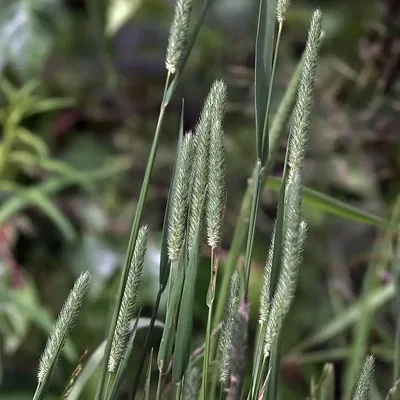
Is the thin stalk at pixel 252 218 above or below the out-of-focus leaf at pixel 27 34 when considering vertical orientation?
below

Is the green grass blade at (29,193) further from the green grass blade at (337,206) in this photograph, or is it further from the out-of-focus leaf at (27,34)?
the green grass blade at (337,206)

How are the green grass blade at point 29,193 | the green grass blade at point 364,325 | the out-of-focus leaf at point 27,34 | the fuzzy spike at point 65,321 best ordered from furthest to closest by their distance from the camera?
the out-of-focus leaf at point 27,34 < the green grass blade at point 29,193 < the green grass blade at point 364,325 < the fuzzy spike at point 65,321

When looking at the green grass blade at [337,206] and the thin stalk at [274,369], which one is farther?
the green grass blade at [337,206]

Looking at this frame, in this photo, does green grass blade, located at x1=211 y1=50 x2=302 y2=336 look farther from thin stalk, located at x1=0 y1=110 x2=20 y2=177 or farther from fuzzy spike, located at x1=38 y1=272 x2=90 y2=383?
thin stalk, located at x1=0 y1=110 x2=20 y2=177

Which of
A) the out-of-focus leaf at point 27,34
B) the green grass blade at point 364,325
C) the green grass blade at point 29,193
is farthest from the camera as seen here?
the out-of-focus leaf at point 27,34

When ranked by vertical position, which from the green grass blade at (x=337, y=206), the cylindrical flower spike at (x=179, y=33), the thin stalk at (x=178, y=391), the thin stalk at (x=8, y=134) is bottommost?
the thin stalk at (x=178, y=391)

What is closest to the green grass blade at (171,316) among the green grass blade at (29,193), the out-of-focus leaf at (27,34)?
the green grass blade at (29,193)

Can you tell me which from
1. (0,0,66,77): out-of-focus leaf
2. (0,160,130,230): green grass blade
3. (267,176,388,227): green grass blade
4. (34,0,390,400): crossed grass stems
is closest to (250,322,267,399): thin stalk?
(34,0,390,400): crossed grass stems

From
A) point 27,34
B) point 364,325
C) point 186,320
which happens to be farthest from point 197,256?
point 27,34
